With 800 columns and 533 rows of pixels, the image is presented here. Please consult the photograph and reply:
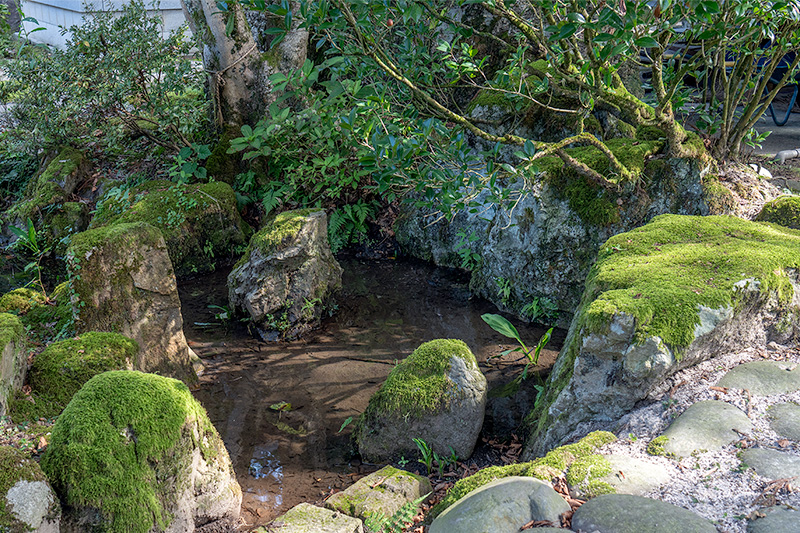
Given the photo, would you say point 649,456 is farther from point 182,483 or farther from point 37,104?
point 37,104

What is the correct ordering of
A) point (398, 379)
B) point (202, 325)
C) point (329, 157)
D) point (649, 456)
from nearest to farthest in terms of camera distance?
point (649, 456) < point (398, 379) < point (202, 325) < point (329, 157)

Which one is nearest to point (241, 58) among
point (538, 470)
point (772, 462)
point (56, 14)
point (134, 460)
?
point (134, 460)

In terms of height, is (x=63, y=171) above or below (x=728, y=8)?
below

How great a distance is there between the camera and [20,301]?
5.22 m

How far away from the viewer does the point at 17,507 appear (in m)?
2.58

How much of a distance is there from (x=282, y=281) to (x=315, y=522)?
3.18m

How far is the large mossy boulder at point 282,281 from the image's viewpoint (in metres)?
6.07

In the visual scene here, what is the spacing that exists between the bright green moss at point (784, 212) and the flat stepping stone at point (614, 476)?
132 inches

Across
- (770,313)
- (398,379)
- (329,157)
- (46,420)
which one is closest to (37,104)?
(329,157)

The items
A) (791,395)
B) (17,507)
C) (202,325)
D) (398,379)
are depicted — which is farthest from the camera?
(202,325)

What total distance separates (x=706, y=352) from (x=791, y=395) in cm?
50

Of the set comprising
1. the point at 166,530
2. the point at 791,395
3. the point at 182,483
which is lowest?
the point at 166,530

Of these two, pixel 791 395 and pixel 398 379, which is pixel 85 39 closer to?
pixel 398 379

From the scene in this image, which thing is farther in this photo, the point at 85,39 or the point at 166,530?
the point at 85,39
